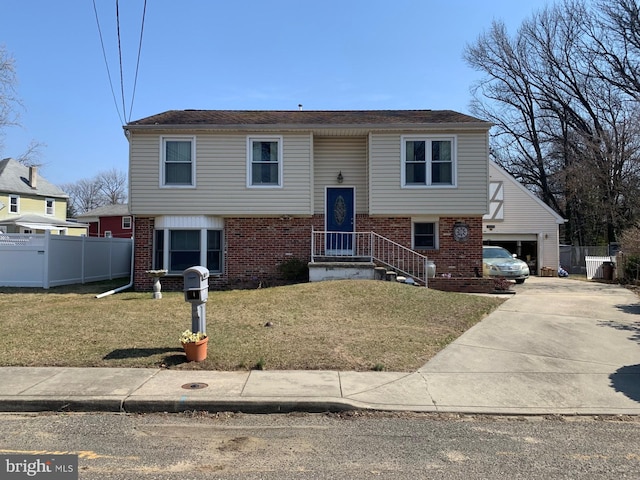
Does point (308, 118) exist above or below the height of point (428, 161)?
above

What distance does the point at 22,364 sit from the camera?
6.97 m

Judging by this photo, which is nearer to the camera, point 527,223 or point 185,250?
point 185,250

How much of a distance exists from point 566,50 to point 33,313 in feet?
131

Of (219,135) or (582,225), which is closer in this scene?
(219,135)

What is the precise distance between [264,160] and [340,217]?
3.11m

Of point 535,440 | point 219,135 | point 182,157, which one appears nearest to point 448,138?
point 219,135

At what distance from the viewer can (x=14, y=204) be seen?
125 feet

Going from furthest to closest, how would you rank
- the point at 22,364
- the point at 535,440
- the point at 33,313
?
the point at 33,313 < the point at 22,364 < the point at 535,440

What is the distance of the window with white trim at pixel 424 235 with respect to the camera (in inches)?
618

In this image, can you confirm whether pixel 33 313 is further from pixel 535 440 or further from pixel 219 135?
pixel 535 440

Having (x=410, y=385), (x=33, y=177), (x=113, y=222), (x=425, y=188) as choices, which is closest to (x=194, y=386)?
(x=410, y=385)

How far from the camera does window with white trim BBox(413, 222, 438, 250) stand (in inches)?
618

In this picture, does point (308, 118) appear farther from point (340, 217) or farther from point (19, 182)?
point (19, 182)

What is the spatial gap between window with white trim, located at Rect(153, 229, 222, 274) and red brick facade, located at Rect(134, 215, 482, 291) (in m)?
0.28
